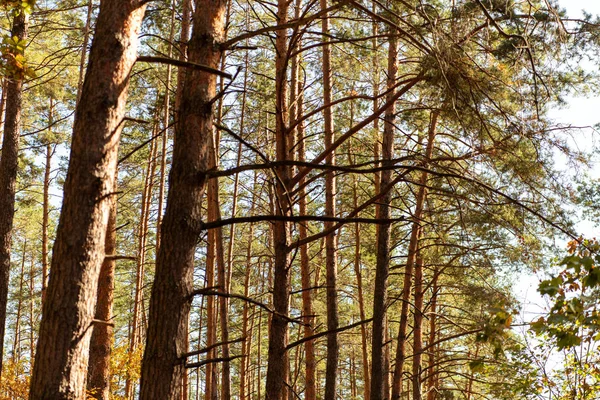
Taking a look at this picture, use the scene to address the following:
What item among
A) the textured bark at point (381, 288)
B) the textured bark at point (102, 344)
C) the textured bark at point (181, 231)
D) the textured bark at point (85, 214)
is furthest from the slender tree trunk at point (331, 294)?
the textured bark at point (85, 214)

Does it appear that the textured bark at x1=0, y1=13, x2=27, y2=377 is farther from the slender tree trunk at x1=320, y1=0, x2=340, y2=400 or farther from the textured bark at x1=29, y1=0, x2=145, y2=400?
the textured bark at x1=29, y1=0, x2=145, y2=400

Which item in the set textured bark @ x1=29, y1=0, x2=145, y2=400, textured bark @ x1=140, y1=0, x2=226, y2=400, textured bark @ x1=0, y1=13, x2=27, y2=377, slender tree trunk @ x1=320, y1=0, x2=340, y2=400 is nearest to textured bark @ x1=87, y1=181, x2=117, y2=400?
textured bark @ x1=0, y1=13, x2=27, y2=377

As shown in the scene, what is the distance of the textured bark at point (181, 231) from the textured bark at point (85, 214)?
1.17 feet

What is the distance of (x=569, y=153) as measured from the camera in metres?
6.26

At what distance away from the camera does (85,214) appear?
3.77 meters

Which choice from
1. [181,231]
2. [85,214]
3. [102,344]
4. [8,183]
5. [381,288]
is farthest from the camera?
[102,344]

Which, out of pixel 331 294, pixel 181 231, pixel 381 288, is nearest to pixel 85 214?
pixel 181 231

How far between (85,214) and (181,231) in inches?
21.9

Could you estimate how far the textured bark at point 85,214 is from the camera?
3.63 metres

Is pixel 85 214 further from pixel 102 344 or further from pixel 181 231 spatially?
pixel 102 344

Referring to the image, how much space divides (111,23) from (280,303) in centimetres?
332

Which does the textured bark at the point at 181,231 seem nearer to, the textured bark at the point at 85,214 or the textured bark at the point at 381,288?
the textured bark at the point at 85,214

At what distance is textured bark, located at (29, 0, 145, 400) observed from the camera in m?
3.63

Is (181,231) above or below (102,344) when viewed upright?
below
